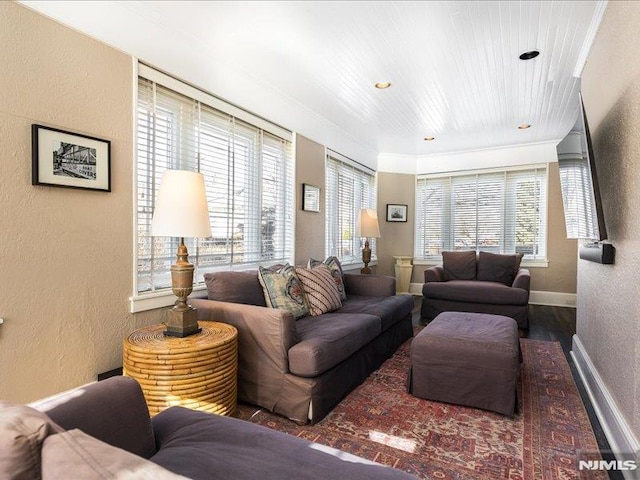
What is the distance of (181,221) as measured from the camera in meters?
2.08

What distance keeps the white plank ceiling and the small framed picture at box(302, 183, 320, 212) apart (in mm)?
633

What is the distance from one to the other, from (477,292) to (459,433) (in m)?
2.93

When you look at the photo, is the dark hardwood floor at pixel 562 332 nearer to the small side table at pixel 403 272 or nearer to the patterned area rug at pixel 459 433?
the patterned area rug at pixel 459 433

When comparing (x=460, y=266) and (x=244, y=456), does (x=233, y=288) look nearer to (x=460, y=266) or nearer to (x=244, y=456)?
(x=244, y=456)

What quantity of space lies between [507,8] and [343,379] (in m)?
2.69

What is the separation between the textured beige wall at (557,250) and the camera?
227 inches

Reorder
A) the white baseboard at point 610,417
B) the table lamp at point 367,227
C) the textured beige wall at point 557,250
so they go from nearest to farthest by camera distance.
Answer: the white baseboard at point 610,417
the table lamp at point 367,227
the textured beige wall at point 557,250

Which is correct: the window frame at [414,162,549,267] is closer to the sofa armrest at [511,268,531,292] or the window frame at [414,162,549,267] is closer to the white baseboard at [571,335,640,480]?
the sofa armrest at [511,268,531,292]

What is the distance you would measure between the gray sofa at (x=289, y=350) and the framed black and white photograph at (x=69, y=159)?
968mm

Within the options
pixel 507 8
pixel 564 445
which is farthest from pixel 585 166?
pixel 564 445

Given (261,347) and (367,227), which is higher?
(367,227)

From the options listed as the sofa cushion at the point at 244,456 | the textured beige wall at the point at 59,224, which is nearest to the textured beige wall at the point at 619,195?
the sofa cushion at the point at 244,456

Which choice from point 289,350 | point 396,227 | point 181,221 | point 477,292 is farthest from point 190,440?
point 396,227

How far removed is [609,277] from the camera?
92.2 inches
